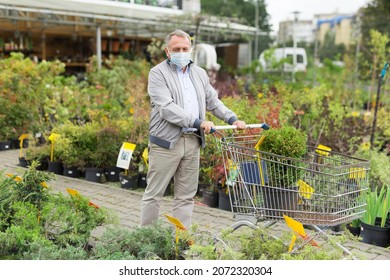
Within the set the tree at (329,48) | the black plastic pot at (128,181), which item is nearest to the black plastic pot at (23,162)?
the black plastic pot at (128,181)

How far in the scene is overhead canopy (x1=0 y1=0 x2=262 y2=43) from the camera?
11.0m

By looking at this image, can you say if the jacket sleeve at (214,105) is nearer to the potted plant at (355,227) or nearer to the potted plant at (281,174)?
the potted plant at (281,174)

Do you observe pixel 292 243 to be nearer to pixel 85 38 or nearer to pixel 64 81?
pixel 64 81

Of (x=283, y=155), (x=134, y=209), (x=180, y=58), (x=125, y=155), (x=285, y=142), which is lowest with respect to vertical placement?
(x=134, y=209)

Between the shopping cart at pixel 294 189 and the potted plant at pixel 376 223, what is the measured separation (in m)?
0.72

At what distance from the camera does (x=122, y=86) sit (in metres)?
10.7

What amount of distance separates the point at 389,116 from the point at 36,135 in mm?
5903

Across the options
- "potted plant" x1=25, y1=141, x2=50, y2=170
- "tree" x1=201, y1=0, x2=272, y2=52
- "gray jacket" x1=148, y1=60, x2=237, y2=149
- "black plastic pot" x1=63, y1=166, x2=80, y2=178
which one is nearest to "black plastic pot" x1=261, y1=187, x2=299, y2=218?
"gray jacket" x1=148, y1=60, x2=237, y2=149

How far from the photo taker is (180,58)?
3596mm

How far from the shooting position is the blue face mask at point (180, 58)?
3.59m

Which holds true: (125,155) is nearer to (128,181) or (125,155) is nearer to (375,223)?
(128,181)

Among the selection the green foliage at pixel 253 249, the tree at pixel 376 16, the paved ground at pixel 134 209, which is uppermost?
the tree at pixel 376 16

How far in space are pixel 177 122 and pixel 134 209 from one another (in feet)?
6.40

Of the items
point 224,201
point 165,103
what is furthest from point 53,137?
point 165,103
